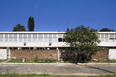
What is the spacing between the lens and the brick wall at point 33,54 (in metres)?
14.2

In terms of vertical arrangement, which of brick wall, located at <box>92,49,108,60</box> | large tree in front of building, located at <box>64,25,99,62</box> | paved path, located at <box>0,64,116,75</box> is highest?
large tree in front of building, located at <box>64,25,99,62</box>

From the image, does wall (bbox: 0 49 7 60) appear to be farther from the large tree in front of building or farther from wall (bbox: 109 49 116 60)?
wall (bbox: 109 49 116 60)

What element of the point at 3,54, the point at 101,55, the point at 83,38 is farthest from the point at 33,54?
the point at 101,55

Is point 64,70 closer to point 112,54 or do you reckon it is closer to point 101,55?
point 101,55

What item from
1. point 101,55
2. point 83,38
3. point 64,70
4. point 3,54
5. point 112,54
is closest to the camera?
point 64,70

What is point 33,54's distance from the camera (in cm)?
1432

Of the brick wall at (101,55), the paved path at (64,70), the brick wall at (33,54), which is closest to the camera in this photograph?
the paved path at (64,70)

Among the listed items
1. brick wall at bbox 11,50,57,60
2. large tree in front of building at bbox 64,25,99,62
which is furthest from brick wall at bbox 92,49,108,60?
brick wall at bbox 11,50,57,60

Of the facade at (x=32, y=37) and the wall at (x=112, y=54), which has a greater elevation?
the facade at (x=32, y=37)

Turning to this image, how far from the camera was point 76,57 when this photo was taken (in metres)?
13.8

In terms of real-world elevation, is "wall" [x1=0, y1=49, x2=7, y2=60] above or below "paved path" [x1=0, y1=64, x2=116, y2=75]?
above

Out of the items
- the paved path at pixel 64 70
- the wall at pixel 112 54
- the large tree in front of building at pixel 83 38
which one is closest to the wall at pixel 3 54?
the paved path at pixel 64 70

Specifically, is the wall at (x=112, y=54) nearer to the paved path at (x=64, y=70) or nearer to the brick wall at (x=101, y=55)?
the brick wall at (x=101, y=55)

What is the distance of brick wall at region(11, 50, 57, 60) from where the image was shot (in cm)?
1422
